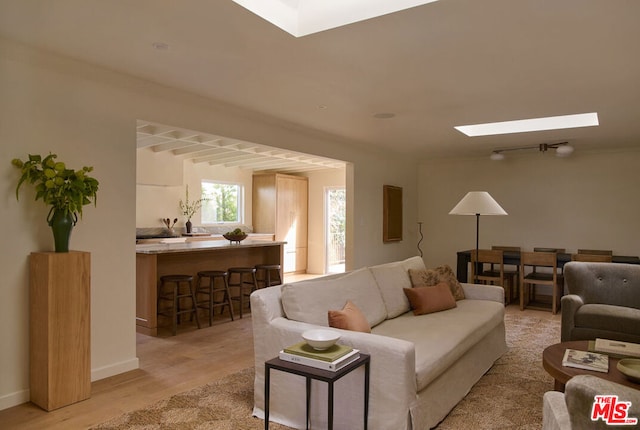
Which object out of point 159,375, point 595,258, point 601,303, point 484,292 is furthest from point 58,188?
point 595,258

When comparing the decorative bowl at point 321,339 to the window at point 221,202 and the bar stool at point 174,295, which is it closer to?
the bar stool at point 174,295

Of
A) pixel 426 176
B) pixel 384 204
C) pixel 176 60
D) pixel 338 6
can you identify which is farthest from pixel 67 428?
pixel 426 176

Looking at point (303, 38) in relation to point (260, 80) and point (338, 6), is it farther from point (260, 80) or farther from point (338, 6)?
point (260, 80)

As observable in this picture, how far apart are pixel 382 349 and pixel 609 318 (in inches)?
96.6

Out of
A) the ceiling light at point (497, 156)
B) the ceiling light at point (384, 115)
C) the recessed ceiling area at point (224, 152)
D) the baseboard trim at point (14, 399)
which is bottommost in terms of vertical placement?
the baseboard trim at point (14, 399)

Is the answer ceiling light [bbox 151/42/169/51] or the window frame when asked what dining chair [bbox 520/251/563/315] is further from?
the window frame

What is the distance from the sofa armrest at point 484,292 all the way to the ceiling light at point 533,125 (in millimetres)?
2069

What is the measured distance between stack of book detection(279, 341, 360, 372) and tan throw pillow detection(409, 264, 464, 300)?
179 cm

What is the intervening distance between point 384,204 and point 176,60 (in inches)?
181

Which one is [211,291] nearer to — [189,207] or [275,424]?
[275,424]

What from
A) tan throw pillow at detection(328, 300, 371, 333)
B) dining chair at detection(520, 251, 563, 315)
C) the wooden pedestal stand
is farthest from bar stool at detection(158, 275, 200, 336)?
dining chair at detection(520, 251, 563, 315)

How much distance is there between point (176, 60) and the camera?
3127 mm

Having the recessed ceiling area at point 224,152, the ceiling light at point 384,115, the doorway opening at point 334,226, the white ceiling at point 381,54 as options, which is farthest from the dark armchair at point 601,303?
the doorway opening at point 334,226
